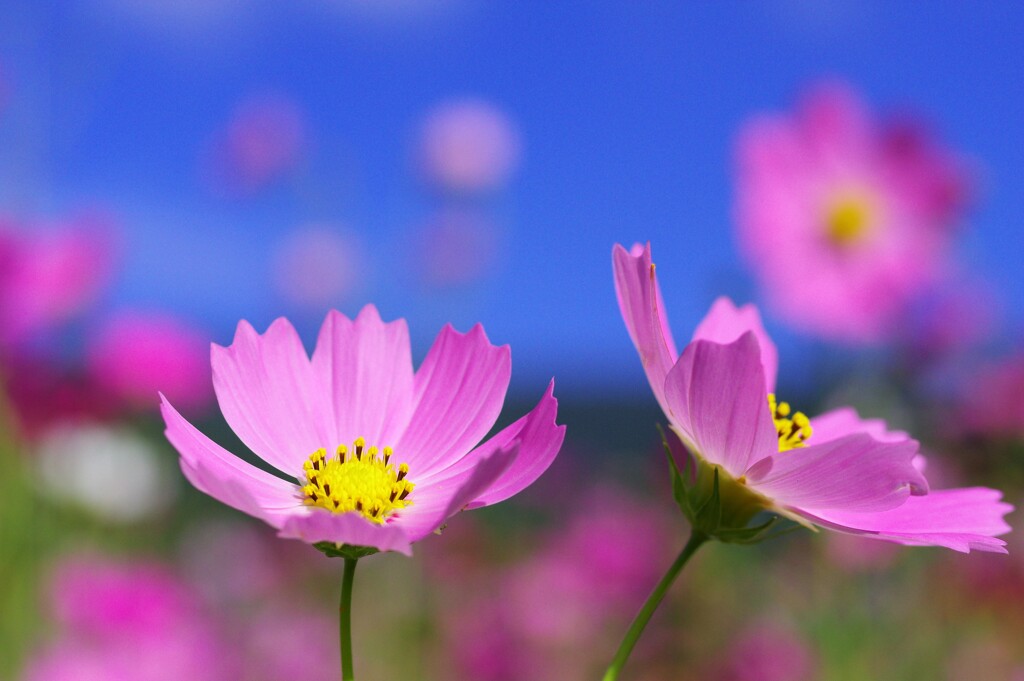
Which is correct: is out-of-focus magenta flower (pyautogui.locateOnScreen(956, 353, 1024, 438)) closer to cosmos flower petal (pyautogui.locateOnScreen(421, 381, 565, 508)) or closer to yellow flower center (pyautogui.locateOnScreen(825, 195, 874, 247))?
yellow flower center (pyautogui.locateOnScreen(825, 195, 874, 247))

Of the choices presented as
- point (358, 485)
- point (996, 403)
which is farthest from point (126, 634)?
point (996, 403)

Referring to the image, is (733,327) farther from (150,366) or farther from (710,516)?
(150,366)

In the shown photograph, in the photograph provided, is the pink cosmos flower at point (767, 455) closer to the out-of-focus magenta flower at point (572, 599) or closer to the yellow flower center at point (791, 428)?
the yellow flower center at point (791, 428)

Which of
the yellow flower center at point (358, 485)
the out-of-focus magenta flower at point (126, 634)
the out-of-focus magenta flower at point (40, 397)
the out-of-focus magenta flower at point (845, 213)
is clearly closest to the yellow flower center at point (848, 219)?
the out-of-focus magenta flower at point (845, 213)

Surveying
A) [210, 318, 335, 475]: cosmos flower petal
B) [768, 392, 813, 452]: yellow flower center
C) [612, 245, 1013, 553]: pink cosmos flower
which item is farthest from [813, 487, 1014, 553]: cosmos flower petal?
[210, 318, 335, 475]: cosmos flower petal

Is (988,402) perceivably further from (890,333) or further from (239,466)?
(239,466)

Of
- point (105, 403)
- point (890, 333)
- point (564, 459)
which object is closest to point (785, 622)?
point (890, 333)

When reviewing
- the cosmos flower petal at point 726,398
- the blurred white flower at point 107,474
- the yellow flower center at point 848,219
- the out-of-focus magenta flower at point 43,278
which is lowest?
the blurred white flower at point 107,474
